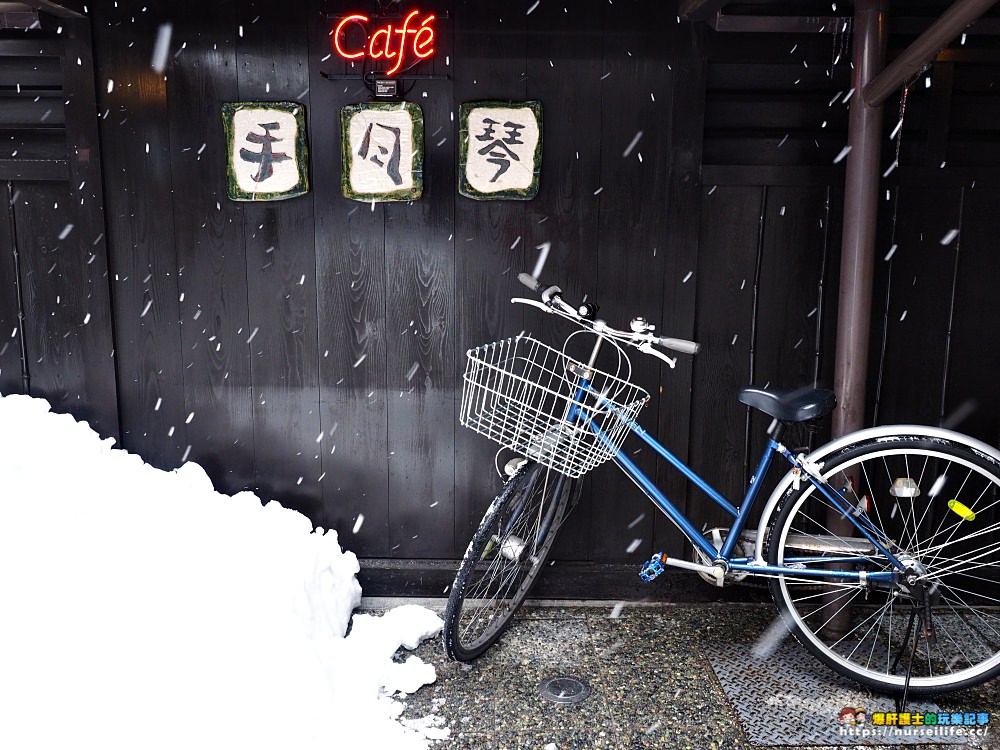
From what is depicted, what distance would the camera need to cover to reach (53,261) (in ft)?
13.2

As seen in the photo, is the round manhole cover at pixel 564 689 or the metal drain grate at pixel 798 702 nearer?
the metal drain grate at pixel 798 702

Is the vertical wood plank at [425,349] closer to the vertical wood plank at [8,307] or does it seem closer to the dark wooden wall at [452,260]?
the dark wooden wall at [452,260]

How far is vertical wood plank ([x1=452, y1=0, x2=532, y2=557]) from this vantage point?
3.80 meters

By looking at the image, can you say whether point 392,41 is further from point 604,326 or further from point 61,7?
point 604,326

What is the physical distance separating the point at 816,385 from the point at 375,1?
10.0ft

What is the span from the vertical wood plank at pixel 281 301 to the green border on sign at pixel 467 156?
808mm

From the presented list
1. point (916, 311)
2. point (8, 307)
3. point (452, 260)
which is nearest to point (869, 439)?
point (916, 311)

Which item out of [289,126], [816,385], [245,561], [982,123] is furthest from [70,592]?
[982,123]

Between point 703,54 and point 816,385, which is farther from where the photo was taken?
point 816,385

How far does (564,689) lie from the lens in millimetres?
3408

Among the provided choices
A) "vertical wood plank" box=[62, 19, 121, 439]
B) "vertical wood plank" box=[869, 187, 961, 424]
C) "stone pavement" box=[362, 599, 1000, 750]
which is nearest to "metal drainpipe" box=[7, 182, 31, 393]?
"vertical wood plank" box=[62, 19, 121, 439]

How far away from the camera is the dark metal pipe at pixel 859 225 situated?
3.39 m

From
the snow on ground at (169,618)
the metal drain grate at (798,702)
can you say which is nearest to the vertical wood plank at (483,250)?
the snow on ground at (169,618)

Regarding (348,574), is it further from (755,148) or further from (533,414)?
(755,148)
